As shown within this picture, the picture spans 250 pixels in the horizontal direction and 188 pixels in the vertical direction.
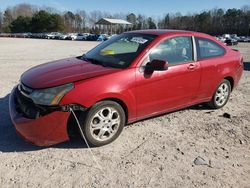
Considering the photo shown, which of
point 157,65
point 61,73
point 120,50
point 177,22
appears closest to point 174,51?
point 157,65

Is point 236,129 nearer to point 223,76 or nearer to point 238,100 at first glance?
point 223,76

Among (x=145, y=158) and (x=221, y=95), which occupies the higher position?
(x=221, y=95)

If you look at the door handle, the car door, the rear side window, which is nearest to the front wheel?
the rear side window

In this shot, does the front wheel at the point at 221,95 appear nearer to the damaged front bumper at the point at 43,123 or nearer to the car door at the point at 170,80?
the car door at the point at 170,80

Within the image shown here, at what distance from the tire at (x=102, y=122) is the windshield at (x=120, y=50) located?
0.72 metres

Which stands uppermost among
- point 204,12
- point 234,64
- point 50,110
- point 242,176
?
point 204,12

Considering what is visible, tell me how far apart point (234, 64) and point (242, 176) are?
10.2 feet

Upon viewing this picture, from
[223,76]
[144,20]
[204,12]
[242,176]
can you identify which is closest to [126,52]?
[223,76]

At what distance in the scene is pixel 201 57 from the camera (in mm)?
5398

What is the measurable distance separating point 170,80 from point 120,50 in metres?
1.05

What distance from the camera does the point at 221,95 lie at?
20.0ft

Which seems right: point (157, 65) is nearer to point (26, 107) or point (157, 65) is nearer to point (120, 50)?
point (120, 50)

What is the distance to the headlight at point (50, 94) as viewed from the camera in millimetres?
3799

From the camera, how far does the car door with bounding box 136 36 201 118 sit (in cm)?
455
